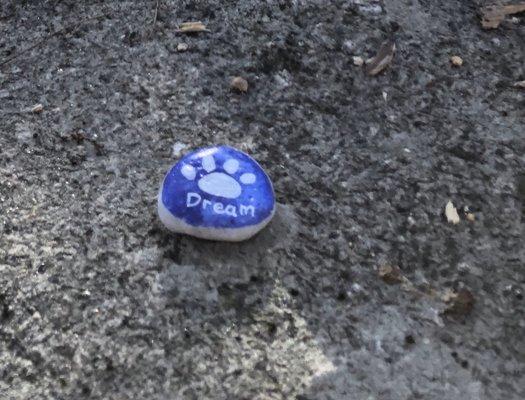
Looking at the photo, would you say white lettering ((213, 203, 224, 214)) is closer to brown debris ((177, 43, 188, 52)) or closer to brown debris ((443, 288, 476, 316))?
brown debris ((443, 288, 476, 316))

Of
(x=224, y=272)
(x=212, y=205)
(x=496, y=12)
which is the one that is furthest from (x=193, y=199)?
(x=496, y=12)

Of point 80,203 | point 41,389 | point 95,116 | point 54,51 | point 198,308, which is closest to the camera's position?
point 41,389

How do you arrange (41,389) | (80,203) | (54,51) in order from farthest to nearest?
(54,51)
(80,203)
(41,389)

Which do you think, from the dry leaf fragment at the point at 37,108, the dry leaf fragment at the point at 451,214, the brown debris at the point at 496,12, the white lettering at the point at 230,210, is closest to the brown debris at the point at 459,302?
the dry leaf fragment at the point at 451,214

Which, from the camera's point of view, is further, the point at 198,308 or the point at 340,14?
the point at 340,14

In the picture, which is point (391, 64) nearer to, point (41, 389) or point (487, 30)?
point (487, 30)

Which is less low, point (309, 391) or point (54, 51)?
point (54, 51)

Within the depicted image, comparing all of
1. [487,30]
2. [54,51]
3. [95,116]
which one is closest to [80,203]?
[95,116]
